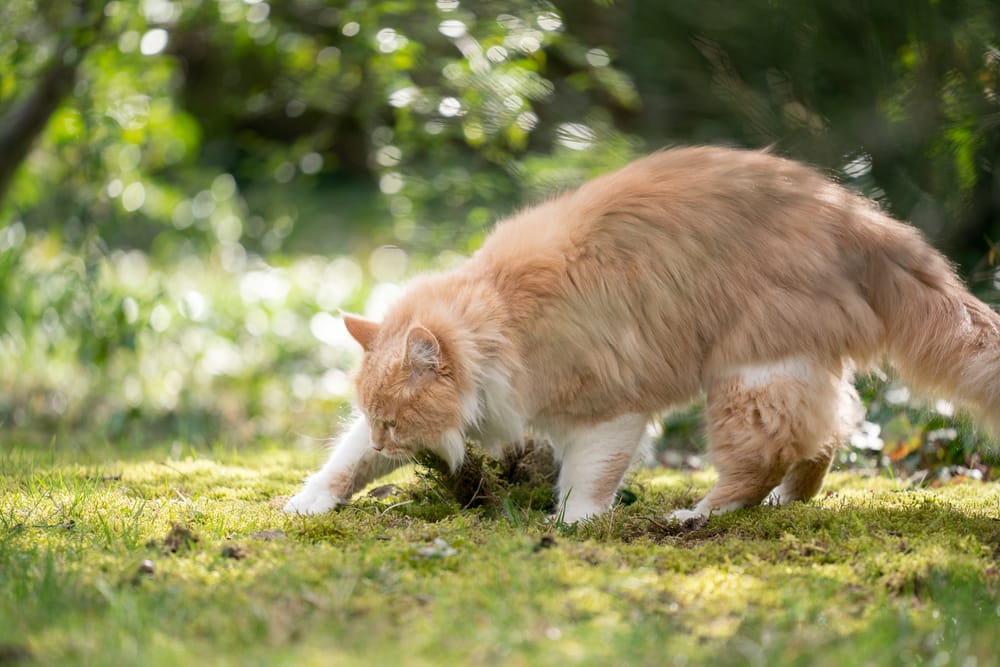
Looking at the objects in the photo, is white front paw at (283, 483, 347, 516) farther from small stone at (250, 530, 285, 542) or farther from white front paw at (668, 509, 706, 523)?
white front paw at (668, 509, 706, 523)

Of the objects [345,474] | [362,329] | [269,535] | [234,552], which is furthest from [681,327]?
[234,552]

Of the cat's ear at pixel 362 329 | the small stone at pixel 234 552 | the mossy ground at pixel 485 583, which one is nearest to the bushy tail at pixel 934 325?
the mossy ground at pixel 485 583

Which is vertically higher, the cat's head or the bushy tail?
the bushy tail

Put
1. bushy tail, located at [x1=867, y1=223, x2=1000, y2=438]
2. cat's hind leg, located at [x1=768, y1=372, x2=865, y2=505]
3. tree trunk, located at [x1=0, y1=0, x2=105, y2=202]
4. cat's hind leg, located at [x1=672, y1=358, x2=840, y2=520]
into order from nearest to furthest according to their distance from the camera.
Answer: bushy tail, located at [x1=867, y1=223, x2=1000, y2=438] → cat's hind leg, located at [x1=672, y1=358, x2=840, y2=520] → cat's hind leg, located at [x1=768, y1=372, x2=865, y2=505] → tree trunk, located at [x1=0, y1=0, x2=105, y2=202]

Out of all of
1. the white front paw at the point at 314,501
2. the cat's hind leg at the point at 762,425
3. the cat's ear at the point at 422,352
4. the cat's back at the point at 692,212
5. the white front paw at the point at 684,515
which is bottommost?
the white front paw at the point at 314,501

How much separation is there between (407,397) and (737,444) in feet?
3.98

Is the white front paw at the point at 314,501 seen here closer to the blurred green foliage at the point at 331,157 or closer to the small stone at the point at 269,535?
the small stone at the point at 269,535

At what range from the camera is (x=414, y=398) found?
3717mm

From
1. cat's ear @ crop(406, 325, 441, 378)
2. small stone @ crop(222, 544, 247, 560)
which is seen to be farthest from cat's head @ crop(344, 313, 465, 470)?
small stone @ crop(222, 544, 247, 560)

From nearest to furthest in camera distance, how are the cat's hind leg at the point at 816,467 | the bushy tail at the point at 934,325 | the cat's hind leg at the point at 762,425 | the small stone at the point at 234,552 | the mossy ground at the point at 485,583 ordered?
the mossy ground at the point at 485,583
the small stone at the point at 234,552
the bushy tail at the point at 934,325
the cat's hind leg at the point at 762,425
the cat's hind leg at the point at 816,467

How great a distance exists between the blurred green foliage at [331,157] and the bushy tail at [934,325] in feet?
0.53

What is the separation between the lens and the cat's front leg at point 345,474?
151 inches

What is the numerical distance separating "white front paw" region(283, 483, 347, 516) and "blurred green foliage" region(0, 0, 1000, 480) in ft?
4.80

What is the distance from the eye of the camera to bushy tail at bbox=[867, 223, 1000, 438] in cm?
343
